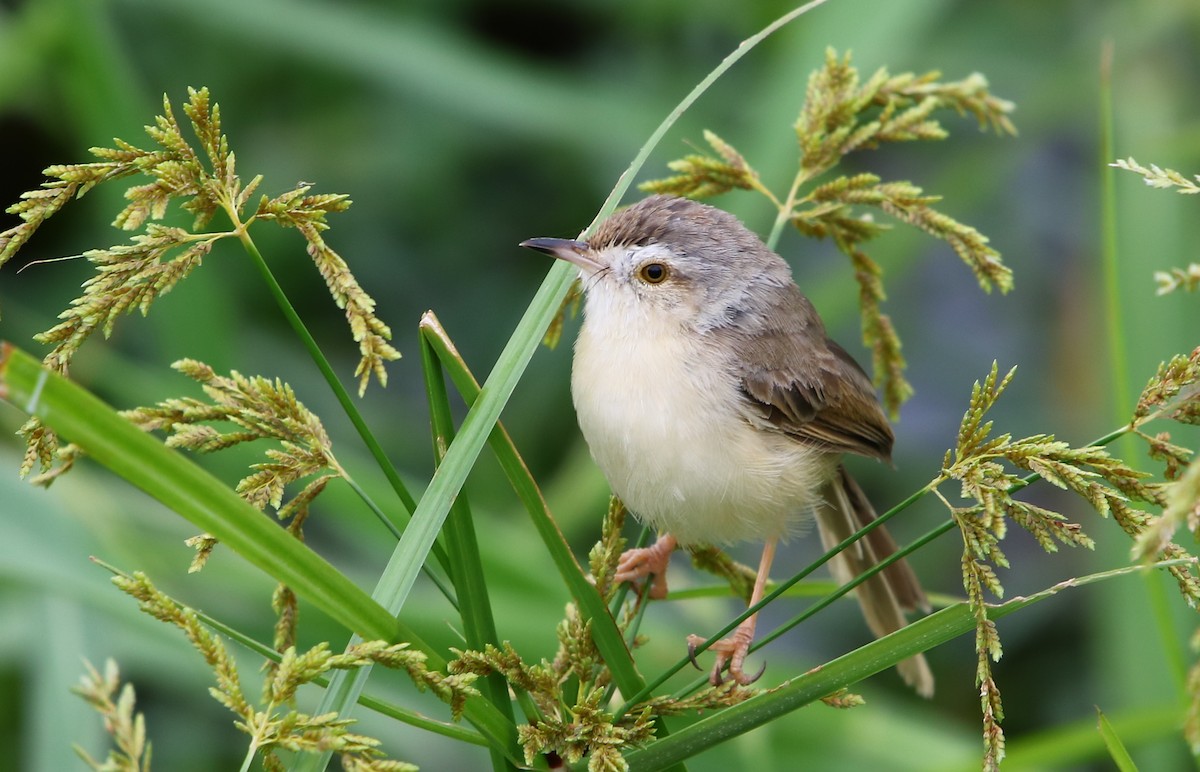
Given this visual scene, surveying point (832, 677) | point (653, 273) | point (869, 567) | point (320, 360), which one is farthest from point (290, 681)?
point (869, 567)

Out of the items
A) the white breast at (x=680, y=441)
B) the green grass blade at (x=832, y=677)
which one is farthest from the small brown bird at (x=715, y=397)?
the green grass blade at (x=832, y=677)

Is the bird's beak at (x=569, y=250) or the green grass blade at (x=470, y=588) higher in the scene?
the bird's beak at (x=569, y=250)

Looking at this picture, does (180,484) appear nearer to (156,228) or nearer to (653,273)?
(156,228)

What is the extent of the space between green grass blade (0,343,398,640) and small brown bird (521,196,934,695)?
3.31ft

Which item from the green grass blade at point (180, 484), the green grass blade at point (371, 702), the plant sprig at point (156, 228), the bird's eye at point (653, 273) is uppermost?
the bird's eye at point (653, 273)

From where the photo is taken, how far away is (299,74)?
197 inches

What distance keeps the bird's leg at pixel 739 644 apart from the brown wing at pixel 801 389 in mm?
283

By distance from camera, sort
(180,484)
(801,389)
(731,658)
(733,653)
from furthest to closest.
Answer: (801,389), (733,653), (731,658), (180,484)

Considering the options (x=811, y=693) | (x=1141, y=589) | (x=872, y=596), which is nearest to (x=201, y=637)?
(x=811, y=693)

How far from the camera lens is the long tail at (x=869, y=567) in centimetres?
278

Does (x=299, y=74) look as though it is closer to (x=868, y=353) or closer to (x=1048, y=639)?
(x=868, y=353)

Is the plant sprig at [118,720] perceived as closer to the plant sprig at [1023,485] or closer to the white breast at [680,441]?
the plant sprig at [1023,485]

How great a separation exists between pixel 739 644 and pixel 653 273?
850 millimetres

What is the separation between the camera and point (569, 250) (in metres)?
2.54
